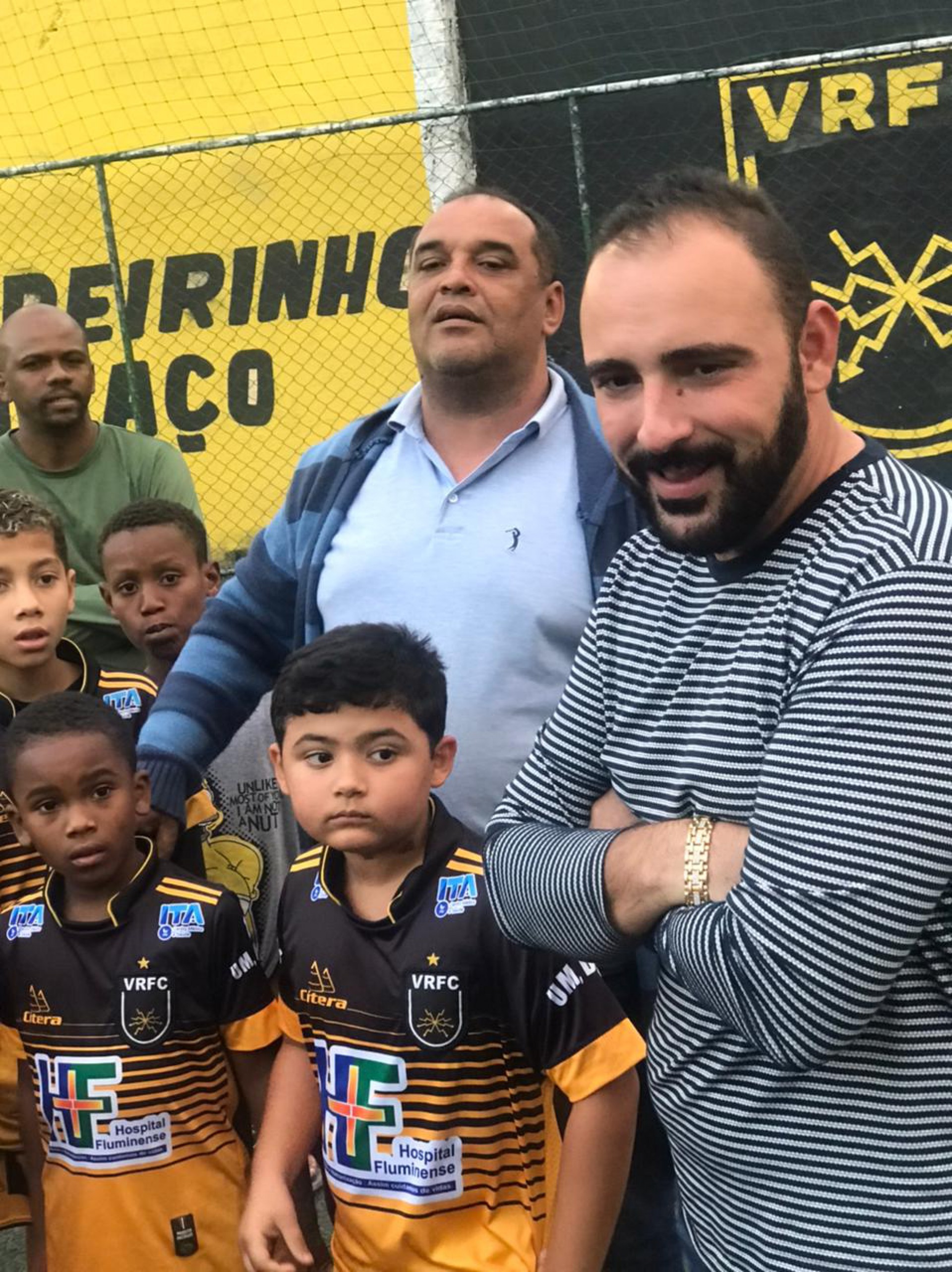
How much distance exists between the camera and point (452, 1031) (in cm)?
236

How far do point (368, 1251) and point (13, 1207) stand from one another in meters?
1.40

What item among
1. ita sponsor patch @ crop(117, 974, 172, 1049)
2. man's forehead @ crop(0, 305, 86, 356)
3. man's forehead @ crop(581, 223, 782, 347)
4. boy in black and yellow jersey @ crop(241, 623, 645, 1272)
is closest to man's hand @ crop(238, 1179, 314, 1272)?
boy in black and yellow jersey @ crop(241, 623, 645, 1272)

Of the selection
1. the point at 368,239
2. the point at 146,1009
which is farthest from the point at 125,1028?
the point at 368,239

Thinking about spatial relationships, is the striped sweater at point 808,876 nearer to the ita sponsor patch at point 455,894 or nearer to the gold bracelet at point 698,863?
the gold bracelet at point 698,863

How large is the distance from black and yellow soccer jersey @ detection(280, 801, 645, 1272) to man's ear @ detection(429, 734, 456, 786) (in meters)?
0.13

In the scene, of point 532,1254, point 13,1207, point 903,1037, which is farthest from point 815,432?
point 13,1207

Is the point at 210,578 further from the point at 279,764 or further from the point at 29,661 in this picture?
the point at 279,764

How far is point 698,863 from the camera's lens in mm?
1600

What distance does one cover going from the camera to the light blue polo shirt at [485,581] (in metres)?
2.73

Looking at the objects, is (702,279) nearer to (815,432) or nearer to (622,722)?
(815,432)

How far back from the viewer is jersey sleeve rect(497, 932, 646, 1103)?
232cm

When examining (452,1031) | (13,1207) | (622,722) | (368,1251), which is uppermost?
(622,722)

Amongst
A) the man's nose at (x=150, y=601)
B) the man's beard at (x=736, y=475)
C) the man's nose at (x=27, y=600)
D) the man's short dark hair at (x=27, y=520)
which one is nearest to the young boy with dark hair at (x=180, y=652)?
the man's nose at (x=150, y=601)

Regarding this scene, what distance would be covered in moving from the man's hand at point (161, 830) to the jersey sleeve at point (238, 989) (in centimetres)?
16
